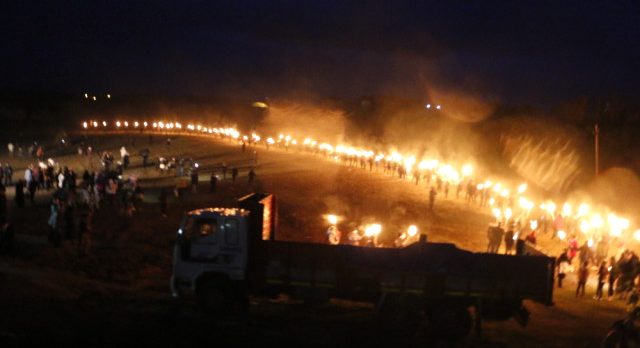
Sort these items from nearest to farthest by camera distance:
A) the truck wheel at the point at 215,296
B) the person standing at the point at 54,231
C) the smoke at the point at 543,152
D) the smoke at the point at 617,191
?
the truck wheel at the point at 215,296 < the person standing at the point at 54,231 < the smoke at the point at 617,191 < the smoke at the point at 543,152

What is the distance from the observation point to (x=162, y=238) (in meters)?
24.2

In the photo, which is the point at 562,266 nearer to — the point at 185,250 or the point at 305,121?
the point at 185,250

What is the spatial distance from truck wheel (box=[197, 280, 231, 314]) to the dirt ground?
12.1 inches

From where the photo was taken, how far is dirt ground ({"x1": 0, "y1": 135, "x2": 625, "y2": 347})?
12789mm

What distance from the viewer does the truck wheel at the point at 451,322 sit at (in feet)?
44.3

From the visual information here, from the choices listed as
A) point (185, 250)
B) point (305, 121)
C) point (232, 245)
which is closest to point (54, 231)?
point (185, 250)

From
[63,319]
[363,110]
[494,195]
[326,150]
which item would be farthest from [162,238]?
[363,110]

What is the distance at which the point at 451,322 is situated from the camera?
13.6m

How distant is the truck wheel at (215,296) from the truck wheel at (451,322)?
4.26 metres

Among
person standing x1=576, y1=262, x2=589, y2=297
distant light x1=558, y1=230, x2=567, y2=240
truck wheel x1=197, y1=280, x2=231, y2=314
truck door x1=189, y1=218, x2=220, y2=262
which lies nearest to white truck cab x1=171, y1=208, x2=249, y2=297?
truck door x1=189, y1=218, x2=220, y2=262

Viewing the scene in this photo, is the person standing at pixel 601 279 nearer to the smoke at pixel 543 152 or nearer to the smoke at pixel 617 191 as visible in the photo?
the smoke at pixel 617 191

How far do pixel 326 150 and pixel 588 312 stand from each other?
53270 millimetres

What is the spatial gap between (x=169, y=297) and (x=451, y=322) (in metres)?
6.69

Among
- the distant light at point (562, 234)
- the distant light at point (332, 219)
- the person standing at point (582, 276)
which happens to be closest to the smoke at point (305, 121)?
the distant light at point (332, 219)
